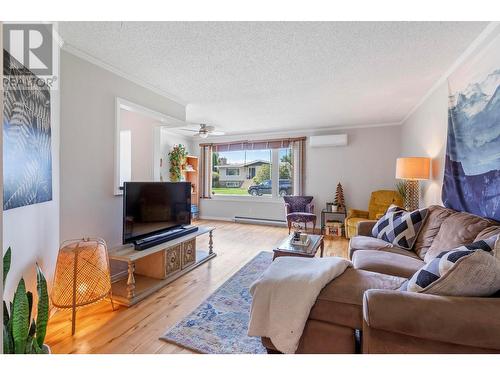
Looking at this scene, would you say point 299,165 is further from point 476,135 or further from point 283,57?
point 476,135

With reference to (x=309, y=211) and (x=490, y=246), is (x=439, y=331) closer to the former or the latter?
(x=490, y=246)

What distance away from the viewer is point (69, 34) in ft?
6.09

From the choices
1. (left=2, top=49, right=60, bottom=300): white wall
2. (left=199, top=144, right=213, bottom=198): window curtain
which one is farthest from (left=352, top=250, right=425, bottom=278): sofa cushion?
(left=199, top=144, right=213, bottom=198): window curtain

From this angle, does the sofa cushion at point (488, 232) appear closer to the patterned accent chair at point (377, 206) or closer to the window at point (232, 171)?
the patterned accent chair at point (377, 206)

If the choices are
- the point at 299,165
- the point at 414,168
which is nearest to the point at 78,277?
the point at 414,168

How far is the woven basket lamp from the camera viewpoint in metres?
1.78

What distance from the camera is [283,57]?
220cm

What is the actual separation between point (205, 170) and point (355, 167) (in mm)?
3700

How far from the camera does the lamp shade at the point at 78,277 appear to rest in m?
1.79

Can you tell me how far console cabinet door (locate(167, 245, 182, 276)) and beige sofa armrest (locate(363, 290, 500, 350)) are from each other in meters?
2.10

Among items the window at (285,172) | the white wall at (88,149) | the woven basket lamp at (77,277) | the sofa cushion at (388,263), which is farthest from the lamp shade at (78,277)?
the window at (285,172)

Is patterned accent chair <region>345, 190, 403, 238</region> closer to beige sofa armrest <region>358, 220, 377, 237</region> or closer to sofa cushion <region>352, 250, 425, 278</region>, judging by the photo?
beige sofa armrest <region>358, 220, 377, 237</region>

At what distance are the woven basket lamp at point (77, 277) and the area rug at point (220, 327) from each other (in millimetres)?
715
